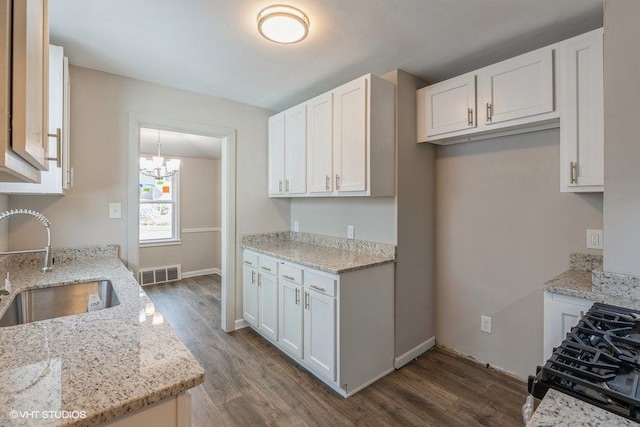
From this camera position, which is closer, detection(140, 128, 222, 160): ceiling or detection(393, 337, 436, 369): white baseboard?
detection(393, 337, 436, 369): white baseboard

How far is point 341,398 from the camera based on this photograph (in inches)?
84.0

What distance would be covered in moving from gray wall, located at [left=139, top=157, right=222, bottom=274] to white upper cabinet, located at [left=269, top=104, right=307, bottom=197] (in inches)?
107

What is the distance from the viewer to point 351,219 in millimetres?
2906

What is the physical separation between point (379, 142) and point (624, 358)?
1.83m

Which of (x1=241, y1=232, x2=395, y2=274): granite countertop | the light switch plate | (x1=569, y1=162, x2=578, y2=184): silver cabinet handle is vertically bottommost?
(x1=241, y1=232, x2=395, y2=274): granite countertop

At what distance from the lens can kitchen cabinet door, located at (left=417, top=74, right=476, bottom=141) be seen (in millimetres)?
2244

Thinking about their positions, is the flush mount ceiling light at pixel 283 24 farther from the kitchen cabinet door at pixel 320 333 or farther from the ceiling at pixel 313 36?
the kitchen cabinet door at pixel 320 333

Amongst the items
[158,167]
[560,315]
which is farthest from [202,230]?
[560,315]

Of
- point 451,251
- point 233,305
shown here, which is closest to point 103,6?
point 233,305

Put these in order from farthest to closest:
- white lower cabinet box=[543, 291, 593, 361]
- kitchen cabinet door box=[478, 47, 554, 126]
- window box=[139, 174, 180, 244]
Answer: window box=[139, 174, 180, 244] → kitchen cabinet door box=[478, 47, 554, 126] → white lower cabinet box=[543, 291, 593, 361]

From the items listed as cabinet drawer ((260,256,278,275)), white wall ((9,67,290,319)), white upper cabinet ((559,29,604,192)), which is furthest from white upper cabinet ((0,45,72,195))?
white upper cabinet ((559,29,604,192))

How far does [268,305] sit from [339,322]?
38.2 inches

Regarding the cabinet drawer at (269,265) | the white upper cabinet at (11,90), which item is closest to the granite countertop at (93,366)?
the white upper cabinet at (11,90)

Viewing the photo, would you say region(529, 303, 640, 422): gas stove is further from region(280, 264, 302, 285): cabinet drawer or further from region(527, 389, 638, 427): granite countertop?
region(280, 264, 302, 285): cabinet drawer
